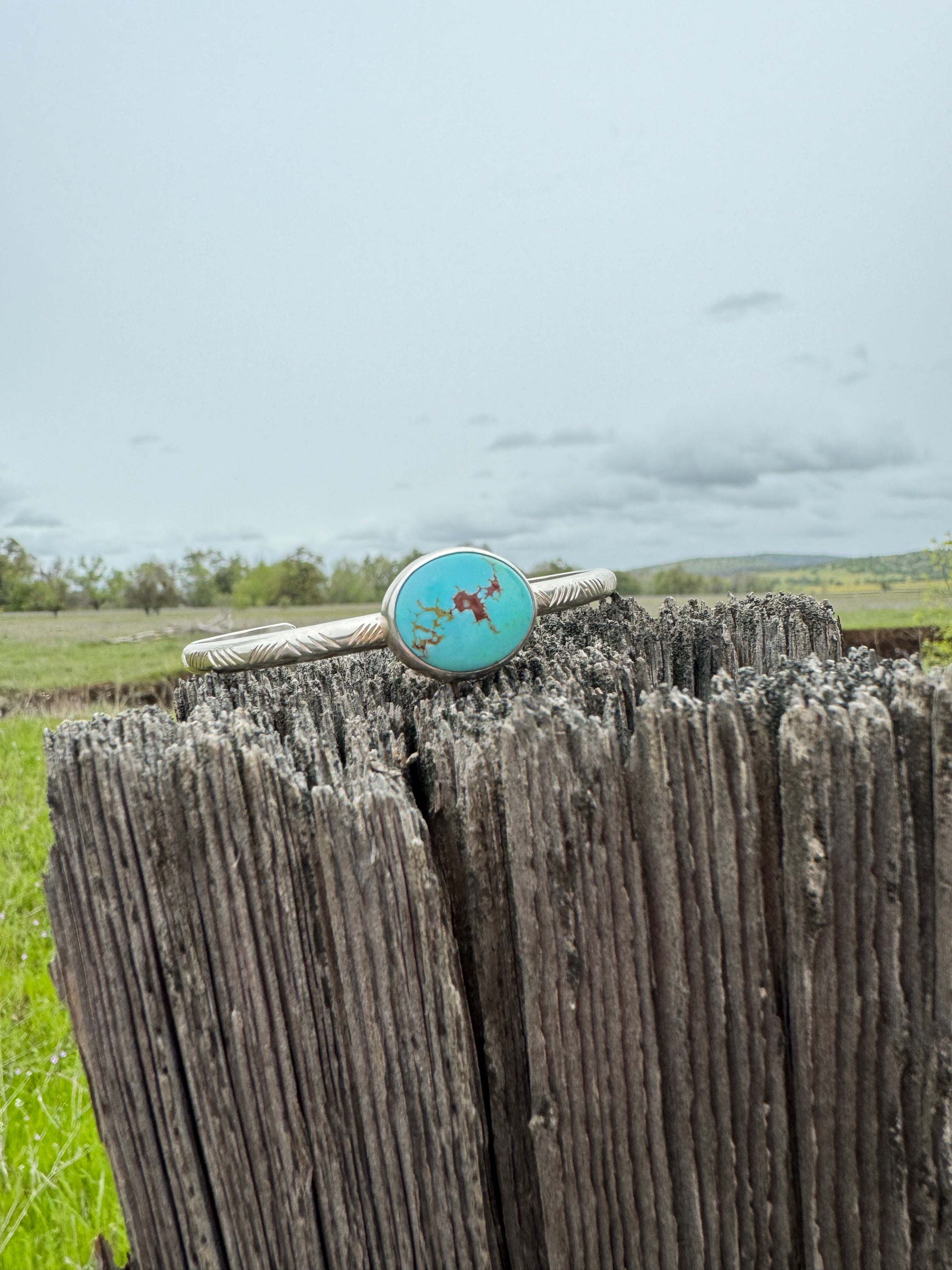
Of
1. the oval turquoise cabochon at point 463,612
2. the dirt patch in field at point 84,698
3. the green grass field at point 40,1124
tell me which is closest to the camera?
the oval turquoise cabochon at point 463,612

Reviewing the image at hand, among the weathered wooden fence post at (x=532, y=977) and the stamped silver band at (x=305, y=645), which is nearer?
the weathered wooden fence post at (x=532, y=977)

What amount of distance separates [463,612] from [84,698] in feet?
41.7

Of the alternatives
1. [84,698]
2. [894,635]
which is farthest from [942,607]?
[84,698]

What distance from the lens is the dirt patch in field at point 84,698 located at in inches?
458

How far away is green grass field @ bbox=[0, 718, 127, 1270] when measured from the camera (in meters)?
2.76

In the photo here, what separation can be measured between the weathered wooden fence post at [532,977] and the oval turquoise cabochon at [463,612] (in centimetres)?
42

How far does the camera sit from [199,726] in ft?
4.18

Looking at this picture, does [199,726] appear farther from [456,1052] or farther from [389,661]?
[389,661]

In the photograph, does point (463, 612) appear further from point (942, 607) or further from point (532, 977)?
point (942, 607)

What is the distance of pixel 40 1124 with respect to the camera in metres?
3.35

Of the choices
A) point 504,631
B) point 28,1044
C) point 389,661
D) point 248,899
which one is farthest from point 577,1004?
point 28,1044

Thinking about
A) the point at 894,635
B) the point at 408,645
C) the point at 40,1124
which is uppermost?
the point at 408,645

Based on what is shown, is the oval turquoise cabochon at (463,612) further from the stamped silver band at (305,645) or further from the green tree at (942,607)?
the green tree at (942,607)

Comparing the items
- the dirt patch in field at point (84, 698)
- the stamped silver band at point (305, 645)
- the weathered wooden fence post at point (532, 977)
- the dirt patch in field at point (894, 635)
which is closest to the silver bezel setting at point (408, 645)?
the stamped silver band at point (305, 645)
